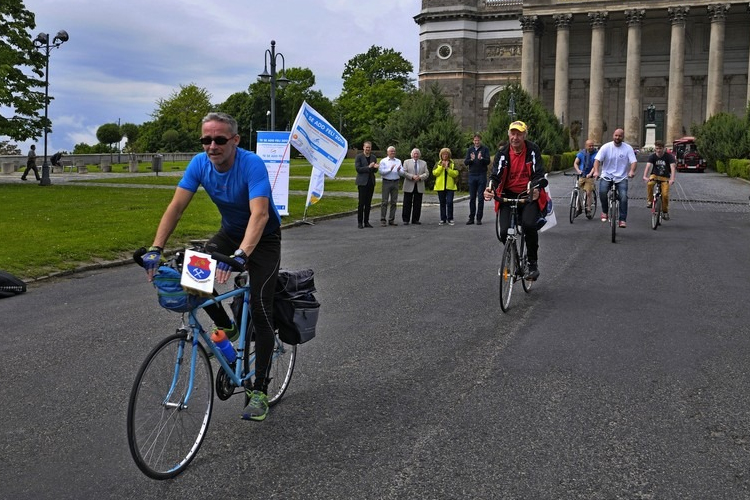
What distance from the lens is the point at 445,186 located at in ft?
74.2

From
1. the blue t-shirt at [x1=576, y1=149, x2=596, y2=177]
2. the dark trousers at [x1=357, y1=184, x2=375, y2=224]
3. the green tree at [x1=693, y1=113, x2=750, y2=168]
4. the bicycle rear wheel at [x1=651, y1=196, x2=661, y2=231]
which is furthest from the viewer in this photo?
the green tree at [x1=693, y1=113, x2=750, y2=168]

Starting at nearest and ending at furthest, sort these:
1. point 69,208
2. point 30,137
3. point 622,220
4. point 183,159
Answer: point 622,220
point 69,208
point 30,137
point 183,159

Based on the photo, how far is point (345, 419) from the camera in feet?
19.4

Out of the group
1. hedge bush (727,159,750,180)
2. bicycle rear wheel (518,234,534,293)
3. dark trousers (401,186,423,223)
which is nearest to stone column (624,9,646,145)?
hedge bush (727,159,750,180)

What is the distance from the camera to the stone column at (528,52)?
3342 inches

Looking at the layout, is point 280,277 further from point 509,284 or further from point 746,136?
point 746,136

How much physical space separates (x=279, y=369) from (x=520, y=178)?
534 cm

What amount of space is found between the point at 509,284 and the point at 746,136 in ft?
145

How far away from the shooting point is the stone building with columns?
79.8m

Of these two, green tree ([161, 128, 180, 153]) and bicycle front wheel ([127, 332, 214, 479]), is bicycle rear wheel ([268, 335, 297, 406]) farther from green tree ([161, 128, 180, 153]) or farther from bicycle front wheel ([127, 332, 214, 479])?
green tree ([161, 128, 180, 153])

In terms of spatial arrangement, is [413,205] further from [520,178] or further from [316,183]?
[520,178]

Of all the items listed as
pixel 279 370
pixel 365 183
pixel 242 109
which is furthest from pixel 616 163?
pixel 242 109

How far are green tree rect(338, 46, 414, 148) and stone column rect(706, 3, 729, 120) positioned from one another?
108ft

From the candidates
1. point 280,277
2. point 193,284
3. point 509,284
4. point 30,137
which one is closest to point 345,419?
point 280,277
